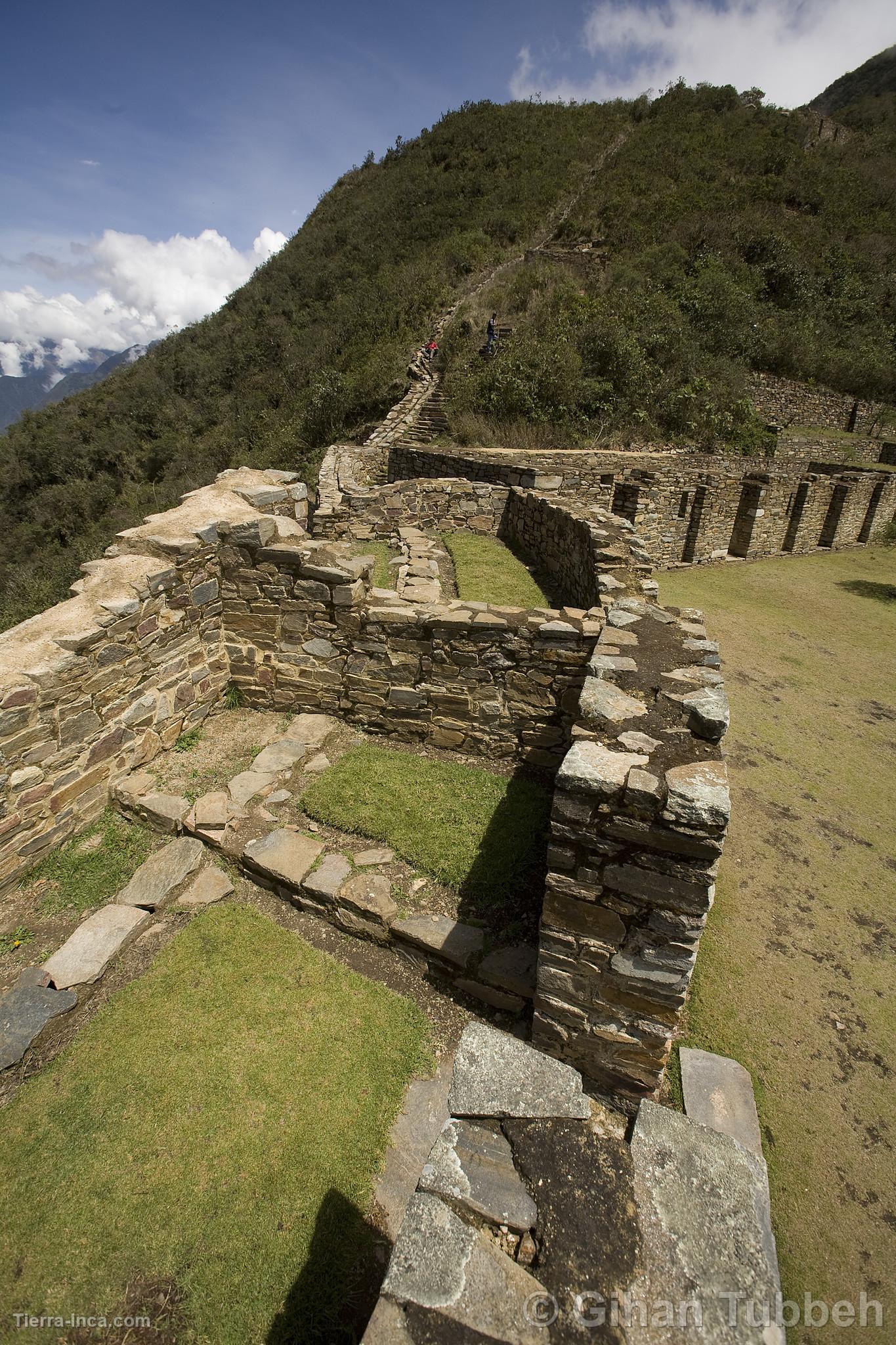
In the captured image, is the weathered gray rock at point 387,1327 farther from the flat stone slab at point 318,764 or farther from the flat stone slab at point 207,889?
the flat stone slab at point 318,764

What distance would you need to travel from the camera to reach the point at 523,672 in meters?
5.13

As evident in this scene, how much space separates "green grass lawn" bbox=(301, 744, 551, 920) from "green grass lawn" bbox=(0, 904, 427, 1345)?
88cm

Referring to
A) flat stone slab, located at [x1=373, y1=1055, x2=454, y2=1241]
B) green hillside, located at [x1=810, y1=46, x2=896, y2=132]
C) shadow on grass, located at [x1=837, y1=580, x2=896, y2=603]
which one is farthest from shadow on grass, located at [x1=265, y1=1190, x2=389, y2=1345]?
green hillside, located at [x1=810, y1=46, x2=896, y2=132]

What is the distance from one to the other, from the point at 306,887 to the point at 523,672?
2431mm

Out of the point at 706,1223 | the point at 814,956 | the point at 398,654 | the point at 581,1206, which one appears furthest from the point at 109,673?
the point at 814,956

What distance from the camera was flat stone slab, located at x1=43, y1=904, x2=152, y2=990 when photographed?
3439mm

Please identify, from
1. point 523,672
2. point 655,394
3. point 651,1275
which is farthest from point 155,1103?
point 655,394

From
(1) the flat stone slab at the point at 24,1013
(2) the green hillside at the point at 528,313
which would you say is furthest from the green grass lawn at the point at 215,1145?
(2) the green hillside at the point at 528,313

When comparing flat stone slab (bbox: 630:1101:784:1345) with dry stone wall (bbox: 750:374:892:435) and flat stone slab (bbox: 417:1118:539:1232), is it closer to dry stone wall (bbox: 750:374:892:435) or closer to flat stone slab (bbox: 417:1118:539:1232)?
flat stone slab (bbox: 417:1118:539:1232)

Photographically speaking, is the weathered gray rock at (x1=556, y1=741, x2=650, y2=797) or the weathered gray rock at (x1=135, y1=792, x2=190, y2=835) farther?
the weathered gray rock at (x1=135, y1=792, x2=190, y2=835)

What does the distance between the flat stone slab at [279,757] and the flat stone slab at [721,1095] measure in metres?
3.48

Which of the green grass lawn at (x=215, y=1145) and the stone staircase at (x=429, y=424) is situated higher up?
the stone staircase at (x=429, y=424)

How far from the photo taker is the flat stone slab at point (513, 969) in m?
3.42

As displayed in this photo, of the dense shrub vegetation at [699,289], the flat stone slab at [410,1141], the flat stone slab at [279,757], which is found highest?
the dense shrub vegetation at [699,289]
